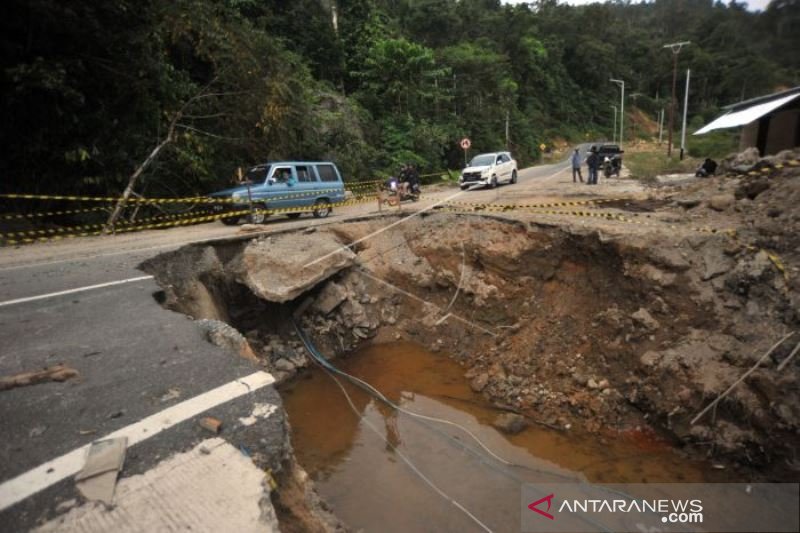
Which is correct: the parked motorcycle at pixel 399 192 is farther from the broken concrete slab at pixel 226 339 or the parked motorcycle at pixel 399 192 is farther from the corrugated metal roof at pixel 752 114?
the corrugated metal roof at pixel 752 114

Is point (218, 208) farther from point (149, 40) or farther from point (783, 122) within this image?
point (783, 122)

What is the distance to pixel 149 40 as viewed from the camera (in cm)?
1123

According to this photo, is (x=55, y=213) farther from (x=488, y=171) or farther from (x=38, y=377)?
(x=488, y=171)

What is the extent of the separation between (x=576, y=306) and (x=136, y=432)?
24.9 feet

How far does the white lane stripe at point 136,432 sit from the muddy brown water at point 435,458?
2892mm

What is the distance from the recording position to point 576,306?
8195 mm

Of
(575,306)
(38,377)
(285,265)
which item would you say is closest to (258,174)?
(285,265)

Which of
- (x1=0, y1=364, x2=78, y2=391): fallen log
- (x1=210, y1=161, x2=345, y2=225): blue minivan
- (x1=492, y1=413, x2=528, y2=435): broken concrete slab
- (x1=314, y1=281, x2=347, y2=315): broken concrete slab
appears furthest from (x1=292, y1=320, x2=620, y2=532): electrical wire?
(x1=210, y1=161, x2=345, y2=225): blue minivan

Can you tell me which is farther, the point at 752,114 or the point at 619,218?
the point at 752,114

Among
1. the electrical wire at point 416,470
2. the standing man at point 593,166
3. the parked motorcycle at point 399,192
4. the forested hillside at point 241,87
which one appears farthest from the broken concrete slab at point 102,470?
the standing man at point 593,166

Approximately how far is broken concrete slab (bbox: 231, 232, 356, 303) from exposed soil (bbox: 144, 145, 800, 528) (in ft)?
0.14

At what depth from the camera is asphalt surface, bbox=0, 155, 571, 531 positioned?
245 centimetres

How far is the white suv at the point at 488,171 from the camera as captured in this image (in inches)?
756

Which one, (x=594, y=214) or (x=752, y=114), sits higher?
(x=752, y=114)
